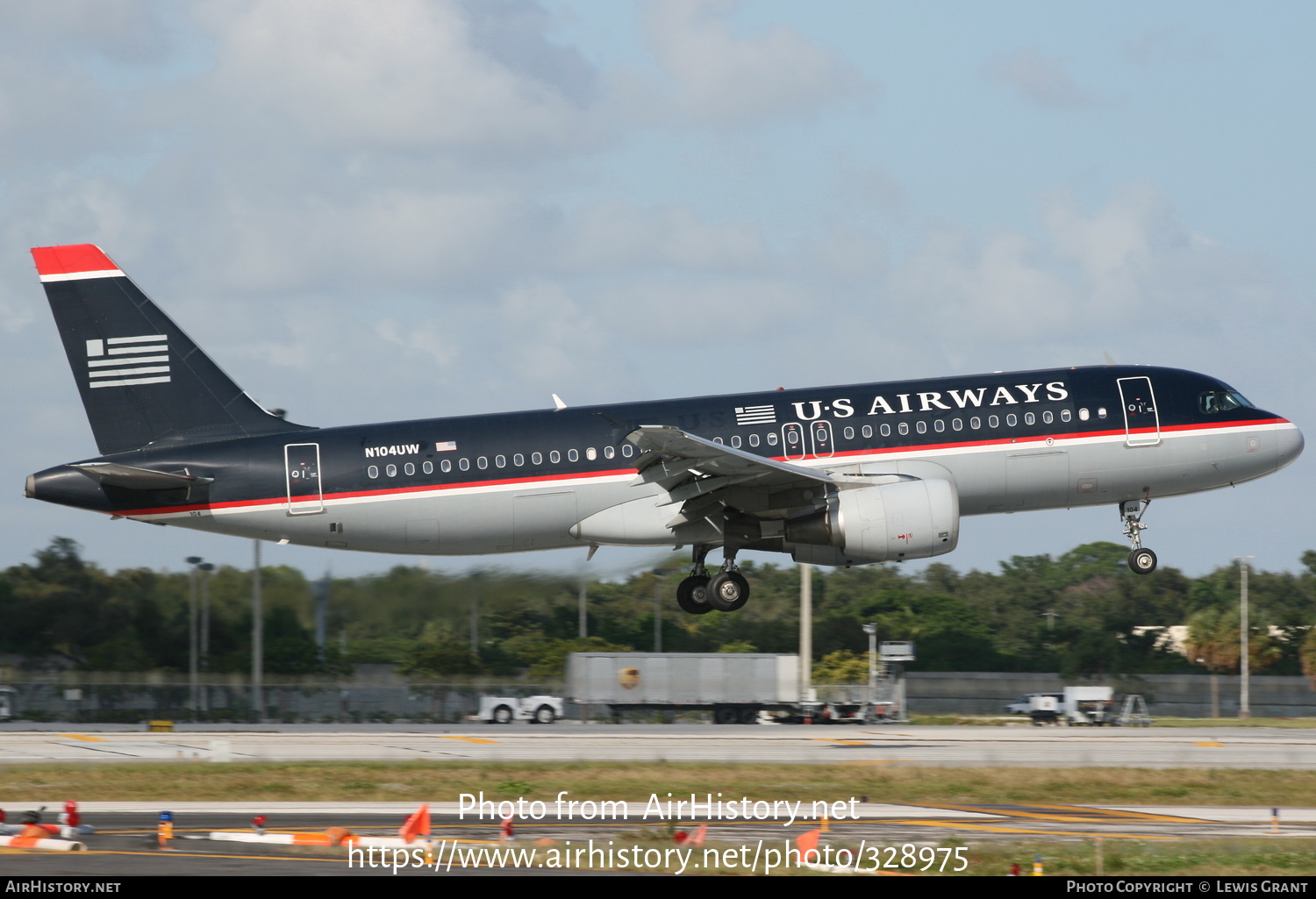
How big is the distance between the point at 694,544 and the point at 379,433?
770 centimetres

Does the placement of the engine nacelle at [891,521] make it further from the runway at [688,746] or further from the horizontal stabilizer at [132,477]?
the horizontal stabilizer at [132,477]

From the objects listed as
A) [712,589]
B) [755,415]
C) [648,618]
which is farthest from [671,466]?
[648,618]

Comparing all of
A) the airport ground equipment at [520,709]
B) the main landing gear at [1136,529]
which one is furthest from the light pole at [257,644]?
the main landing gear at [1136,529]

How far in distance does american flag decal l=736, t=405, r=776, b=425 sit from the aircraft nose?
40.1ft

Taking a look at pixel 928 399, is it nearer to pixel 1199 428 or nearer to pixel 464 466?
pixel 1199 428

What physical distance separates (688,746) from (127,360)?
625 inches

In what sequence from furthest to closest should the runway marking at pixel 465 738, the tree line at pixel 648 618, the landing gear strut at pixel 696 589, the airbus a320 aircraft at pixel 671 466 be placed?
1. the tree line at pixel 648 618
2. the runway marking at pixel 465 738
3. the landing gear strut at pixel 696 589
4. the airbus a320 aircraft at pixel 671 466

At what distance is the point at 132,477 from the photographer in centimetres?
3091

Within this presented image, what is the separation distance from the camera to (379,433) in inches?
1264

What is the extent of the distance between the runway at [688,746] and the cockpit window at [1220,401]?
7.89 meters

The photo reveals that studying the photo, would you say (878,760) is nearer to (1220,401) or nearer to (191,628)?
(1220,401)

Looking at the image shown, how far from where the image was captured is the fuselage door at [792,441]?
31.9 metres

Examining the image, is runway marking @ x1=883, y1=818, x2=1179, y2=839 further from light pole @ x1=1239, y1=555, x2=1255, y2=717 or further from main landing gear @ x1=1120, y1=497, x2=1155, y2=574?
light pole @ x1=1239, y1=555, x2=1255, y2=717
